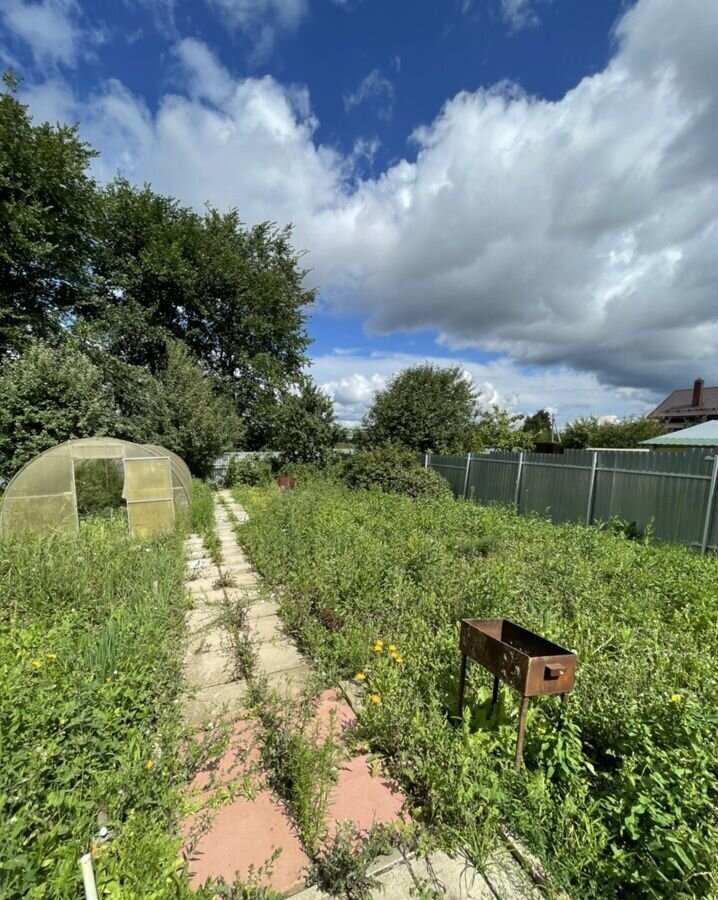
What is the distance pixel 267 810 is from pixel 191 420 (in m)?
12.9

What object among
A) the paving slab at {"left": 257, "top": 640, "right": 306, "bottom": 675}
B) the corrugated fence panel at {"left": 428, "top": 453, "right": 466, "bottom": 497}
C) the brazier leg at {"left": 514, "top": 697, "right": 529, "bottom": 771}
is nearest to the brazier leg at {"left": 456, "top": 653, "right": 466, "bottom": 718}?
the brazier leg at {"left": 514, "top": 697, "right": 529, "bottom": 771}

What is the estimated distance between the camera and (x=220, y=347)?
774 inches

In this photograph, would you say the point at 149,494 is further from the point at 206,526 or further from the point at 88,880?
the point at 88,880

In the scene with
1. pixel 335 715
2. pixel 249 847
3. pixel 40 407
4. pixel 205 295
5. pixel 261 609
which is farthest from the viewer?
pixel 205 295

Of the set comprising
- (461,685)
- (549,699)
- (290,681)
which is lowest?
(290,681)

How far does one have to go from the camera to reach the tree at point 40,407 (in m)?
8.52

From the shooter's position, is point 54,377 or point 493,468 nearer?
point 54,377

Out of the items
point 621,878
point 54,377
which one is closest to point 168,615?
point 621,878

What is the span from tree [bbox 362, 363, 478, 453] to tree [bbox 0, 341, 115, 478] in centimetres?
796

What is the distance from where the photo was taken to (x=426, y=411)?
12516mm

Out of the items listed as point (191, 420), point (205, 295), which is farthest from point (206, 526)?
point (205, 295)

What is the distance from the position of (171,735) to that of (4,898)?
890 mm

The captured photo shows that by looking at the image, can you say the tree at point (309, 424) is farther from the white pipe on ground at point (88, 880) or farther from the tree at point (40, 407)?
the white pipe on ground at point (88, 880)

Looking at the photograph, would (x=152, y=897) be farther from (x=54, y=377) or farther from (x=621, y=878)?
(x=54, y=377)
